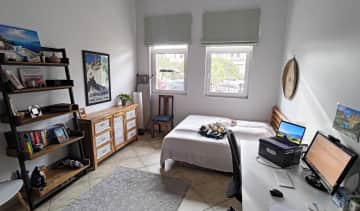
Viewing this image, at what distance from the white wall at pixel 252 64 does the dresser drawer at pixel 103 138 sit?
1.62 m

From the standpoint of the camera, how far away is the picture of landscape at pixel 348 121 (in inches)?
50.3

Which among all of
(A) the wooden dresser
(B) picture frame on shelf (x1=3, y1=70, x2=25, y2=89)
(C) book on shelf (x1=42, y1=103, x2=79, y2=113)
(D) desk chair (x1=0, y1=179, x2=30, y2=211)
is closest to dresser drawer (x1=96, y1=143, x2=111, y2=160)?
(A) the wooden dresser

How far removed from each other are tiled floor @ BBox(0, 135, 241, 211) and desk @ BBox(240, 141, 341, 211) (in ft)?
2.67

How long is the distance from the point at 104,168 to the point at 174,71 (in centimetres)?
246

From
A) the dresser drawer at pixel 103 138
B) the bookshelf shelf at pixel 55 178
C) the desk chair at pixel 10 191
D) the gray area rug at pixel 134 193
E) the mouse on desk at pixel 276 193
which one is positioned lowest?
the gray area rug at pixel 134 193

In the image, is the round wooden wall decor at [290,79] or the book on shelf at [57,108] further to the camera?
the round wooden wall decor at [290,79]

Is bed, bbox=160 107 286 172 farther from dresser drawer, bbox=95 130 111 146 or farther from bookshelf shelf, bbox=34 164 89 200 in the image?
bookshelf shelf, bbox=34 164 89 200

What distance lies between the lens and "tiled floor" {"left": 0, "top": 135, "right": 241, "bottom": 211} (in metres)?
2.17

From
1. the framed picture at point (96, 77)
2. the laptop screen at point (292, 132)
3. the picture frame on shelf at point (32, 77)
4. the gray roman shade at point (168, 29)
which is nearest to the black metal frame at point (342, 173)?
the laptop screen at point (292, 132)

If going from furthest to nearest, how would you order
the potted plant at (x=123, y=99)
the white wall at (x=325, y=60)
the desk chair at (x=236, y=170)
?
the potted plant at (x=123, y=99), the desk chair at (x=236, y=170), the white wall at (x=325, y=60)

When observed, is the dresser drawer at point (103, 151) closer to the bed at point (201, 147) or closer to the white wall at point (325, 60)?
the bed at point (201, 147)

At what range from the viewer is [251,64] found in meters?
3.78

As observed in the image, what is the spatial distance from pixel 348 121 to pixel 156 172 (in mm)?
2342

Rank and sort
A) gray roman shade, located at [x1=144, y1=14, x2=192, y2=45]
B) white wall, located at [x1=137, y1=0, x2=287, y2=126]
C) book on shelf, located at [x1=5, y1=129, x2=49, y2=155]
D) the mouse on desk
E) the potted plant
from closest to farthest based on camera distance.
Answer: the mouse on desk < book on shelf, located at [x1=5, y1=129, x2=49, y2=155] < white wall, located at [x1=137, y1=0, x2=287, y2=126] < the potted plant < gray roman shade, located at [x1=144, y1=14, x2=192, y2=45]
